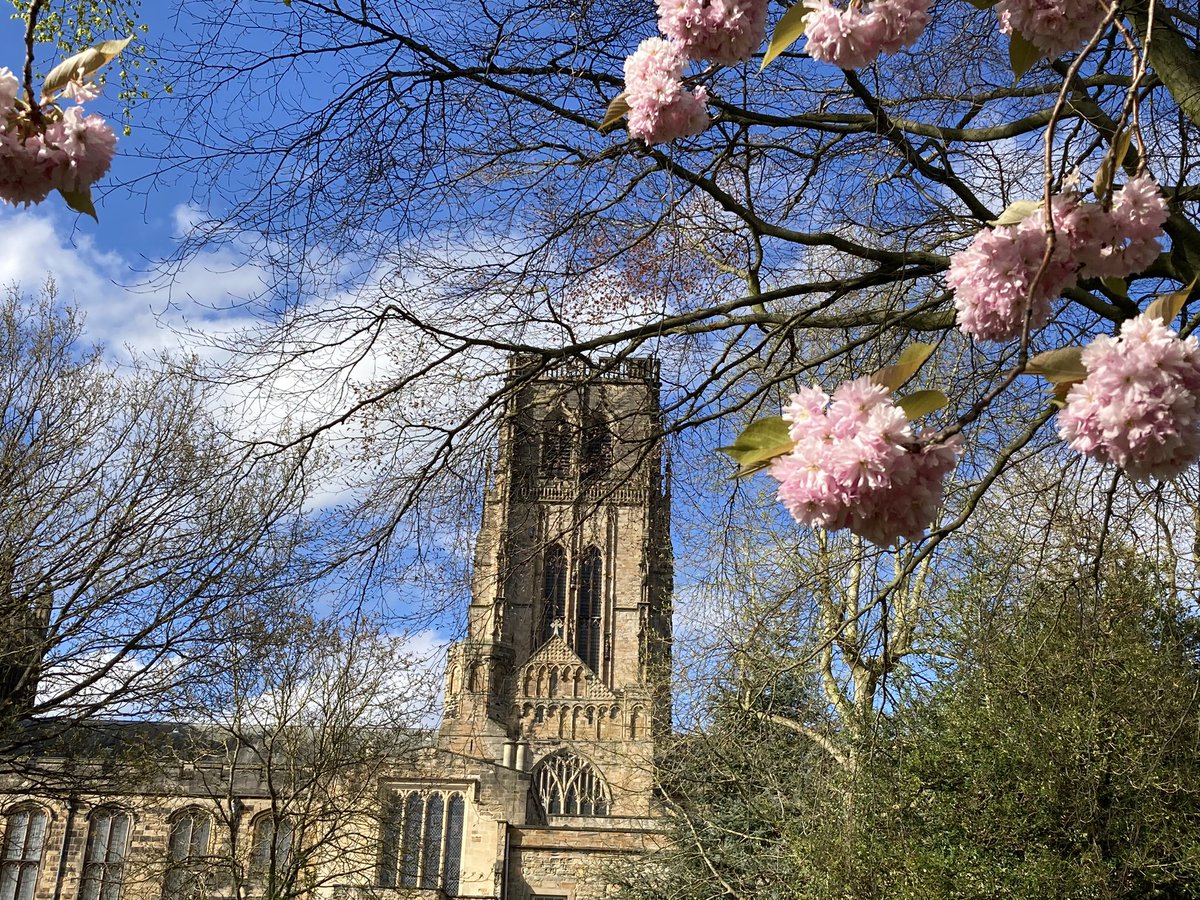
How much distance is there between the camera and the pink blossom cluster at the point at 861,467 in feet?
7.35

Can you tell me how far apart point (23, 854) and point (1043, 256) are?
34980 millimetres

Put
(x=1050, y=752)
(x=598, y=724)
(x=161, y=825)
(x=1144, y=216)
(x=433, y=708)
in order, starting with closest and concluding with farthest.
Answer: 1. (x=1144, y=216)
2. (x=1050, y=752)
3. (x=433, y=708)
4. (x=161, y=825)
5. (x=598, y=724)

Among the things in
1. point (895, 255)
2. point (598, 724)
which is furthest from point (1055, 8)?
point (598, 724)

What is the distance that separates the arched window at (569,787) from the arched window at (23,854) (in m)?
14.5

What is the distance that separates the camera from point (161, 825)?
106ft

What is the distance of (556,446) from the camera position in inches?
287

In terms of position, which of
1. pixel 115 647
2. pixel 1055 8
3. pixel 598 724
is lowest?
pixel 1055 8

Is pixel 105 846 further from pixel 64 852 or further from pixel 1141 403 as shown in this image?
pixel 1141 403

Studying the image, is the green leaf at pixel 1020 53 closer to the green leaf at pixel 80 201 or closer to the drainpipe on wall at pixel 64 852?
the green leaf at pixel 80 201

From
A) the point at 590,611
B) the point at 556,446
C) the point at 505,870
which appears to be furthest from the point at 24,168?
the point at 590,611

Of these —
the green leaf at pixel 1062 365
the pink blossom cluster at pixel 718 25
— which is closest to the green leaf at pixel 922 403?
the green leaf at pixel 1062 365

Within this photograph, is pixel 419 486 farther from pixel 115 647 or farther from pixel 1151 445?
pixel 115 647

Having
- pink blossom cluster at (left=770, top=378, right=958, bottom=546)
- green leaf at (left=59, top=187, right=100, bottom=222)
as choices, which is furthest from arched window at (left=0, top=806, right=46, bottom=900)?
pink blossom cluster at (left=770, top=378, right=958, bottom=546)

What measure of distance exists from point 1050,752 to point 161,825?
26632 millimetres
